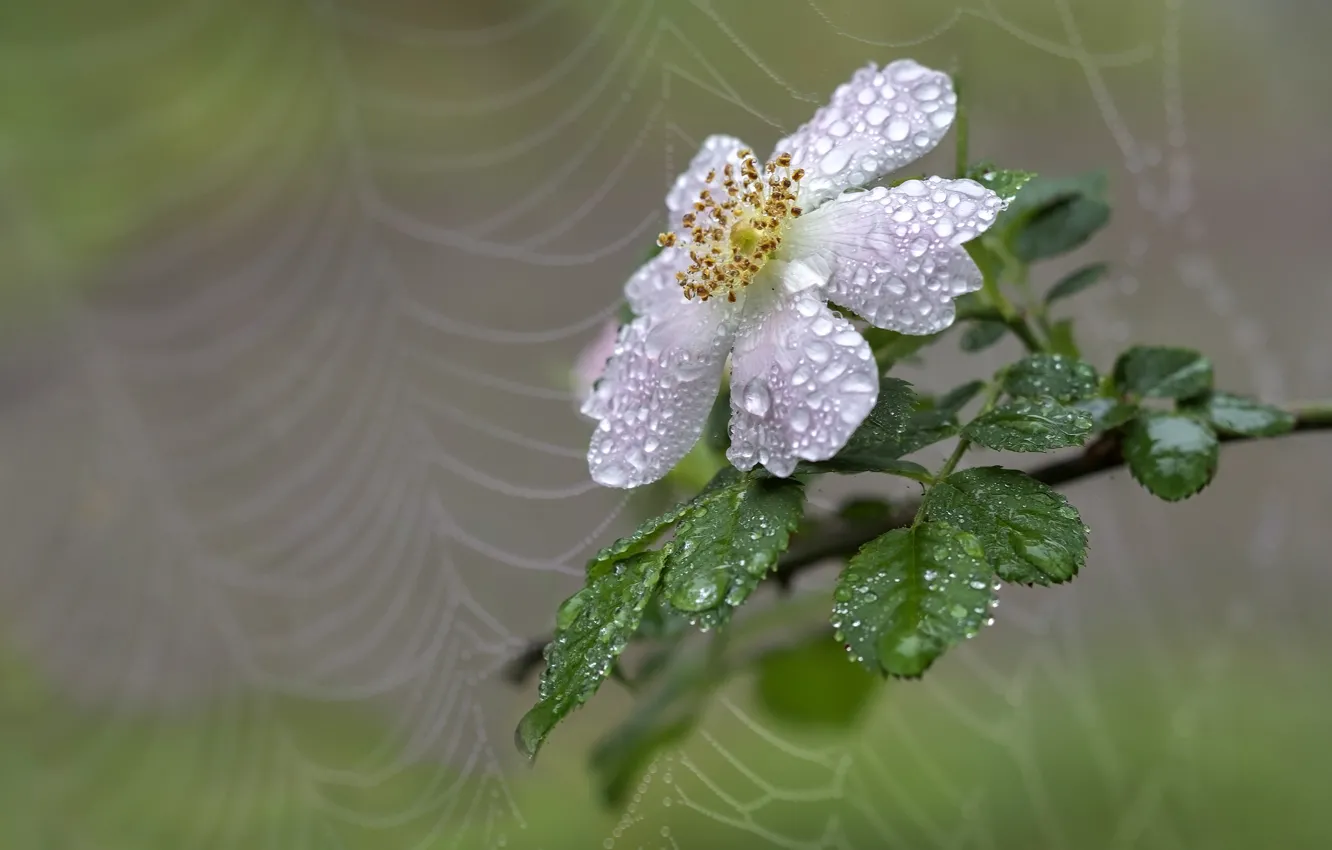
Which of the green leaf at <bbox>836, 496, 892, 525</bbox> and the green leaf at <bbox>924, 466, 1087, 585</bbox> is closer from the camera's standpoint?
the green leaf at <bbox>924, 466, 1087, 585</bbox>

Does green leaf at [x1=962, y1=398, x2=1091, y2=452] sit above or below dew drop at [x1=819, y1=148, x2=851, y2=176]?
below

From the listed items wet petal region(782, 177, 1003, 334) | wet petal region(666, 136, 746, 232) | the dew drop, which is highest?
wet petal region(666, 136, 746, 232)

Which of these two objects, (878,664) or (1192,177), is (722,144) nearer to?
(878,664)

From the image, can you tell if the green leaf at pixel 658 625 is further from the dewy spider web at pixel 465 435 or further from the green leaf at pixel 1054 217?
the green leaf at pixel 1054 217

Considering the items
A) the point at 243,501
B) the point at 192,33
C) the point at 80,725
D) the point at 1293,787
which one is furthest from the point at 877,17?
the point at 192,33

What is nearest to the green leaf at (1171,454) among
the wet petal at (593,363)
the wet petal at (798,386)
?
the wet petal at (798,386)

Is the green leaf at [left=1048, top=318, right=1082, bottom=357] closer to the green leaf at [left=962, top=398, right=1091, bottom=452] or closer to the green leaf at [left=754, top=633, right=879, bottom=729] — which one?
the green leaf at [left=962, top=398, right=1091, bottom=452]

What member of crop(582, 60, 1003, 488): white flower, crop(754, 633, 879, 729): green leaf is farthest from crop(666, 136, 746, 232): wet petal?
crop(754, 633, 879, 729): green leaf
